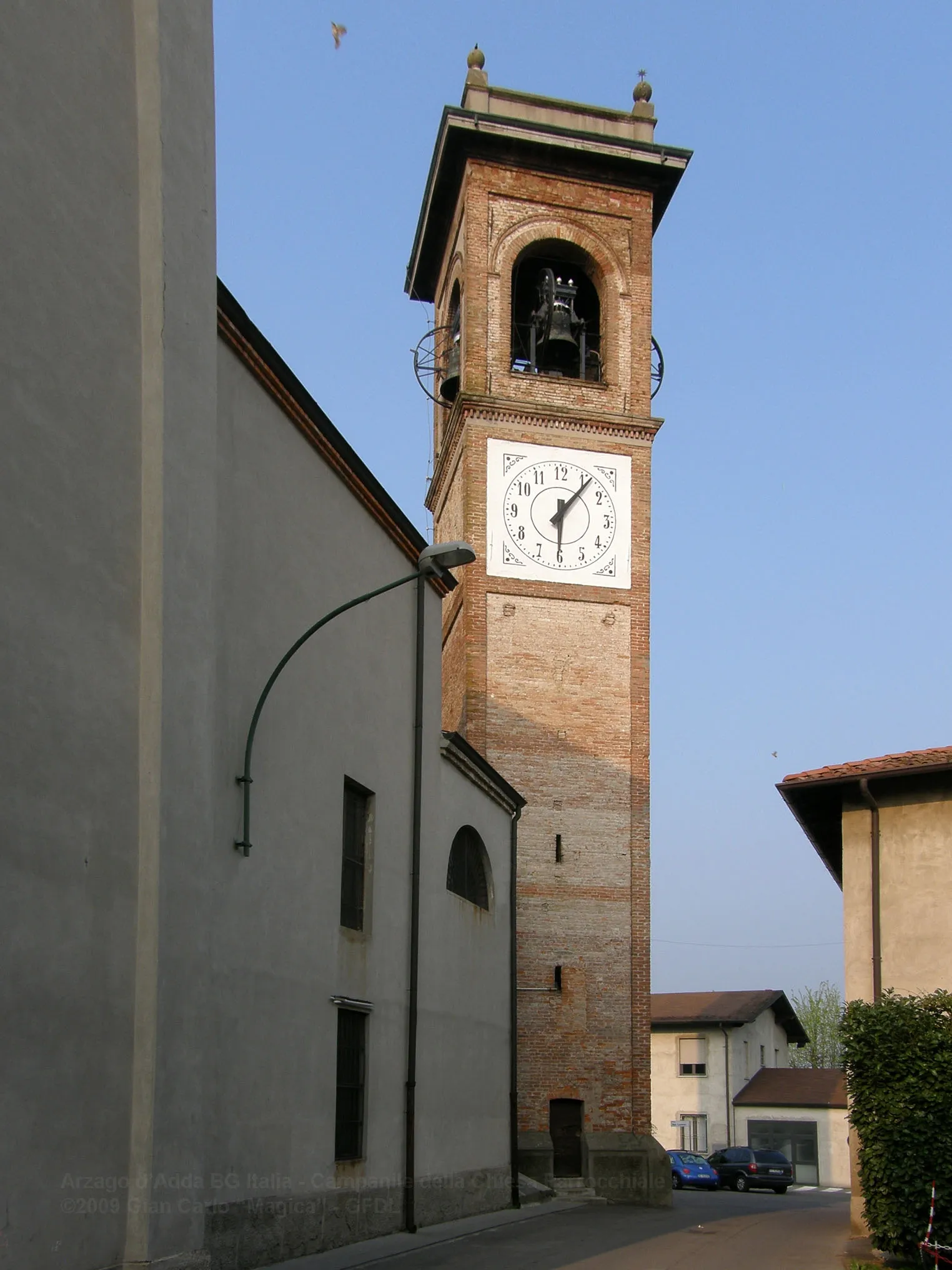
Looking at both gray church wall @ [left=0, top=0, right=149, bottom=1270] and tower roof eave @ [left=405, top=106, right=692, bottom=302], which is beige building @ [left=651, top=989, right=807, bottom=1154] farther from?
gray church wall @ [left=0, top=0, right=149, bottom=1270]

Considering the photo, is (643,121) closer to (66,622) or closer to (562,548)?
(562,548)

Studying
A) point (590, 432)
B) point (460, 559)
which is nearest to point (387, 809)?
point (460, 559)

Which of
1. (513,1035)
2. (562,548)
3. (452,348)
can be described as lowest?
(513,1035)

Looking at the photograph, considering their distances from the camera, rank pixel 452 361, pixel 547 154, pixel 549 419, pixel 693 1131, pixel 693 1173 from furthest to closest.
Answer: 1. pixel 693 1131
2. pixel 693 1173
3. pixel 452 361
4. pixel 547 154
5. pixel 549 419

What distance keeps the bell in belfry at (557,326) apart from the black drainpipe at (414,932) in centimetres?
1261

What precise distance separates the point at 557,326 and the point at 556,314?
30cm

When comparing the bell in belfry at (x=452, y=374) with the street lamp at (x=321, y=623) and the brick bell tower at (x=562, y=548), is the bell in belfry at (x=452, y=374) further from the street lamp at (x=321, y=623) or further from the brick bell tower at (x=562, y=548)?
the street lamp at (x=321, y=623)

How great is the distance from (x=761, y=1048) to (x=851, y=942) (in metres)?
34.6

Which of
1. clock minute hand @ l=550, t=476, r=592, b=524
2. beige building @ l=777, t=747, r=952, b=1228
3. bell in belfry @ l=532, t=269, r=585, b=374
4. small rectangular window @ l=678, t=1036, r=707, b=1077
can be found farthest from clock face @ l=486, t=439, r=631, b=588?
small rectangular window @ l=678, t=1036, r=707, b=1077

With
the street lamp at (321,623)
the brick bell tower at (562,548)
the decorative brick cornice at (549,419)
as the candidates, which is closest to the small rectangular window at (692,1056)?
the brick bell tower at (562,548)

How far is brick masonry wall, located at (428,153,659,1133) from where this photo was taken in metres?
24.7

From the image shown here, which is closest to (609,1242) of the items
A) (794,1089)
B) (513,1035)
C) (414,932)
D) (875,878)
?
(414,932)

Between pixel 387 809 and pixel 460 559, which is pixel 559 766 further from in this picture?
pixel 460 559

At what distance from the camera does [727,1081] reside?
45.7m
